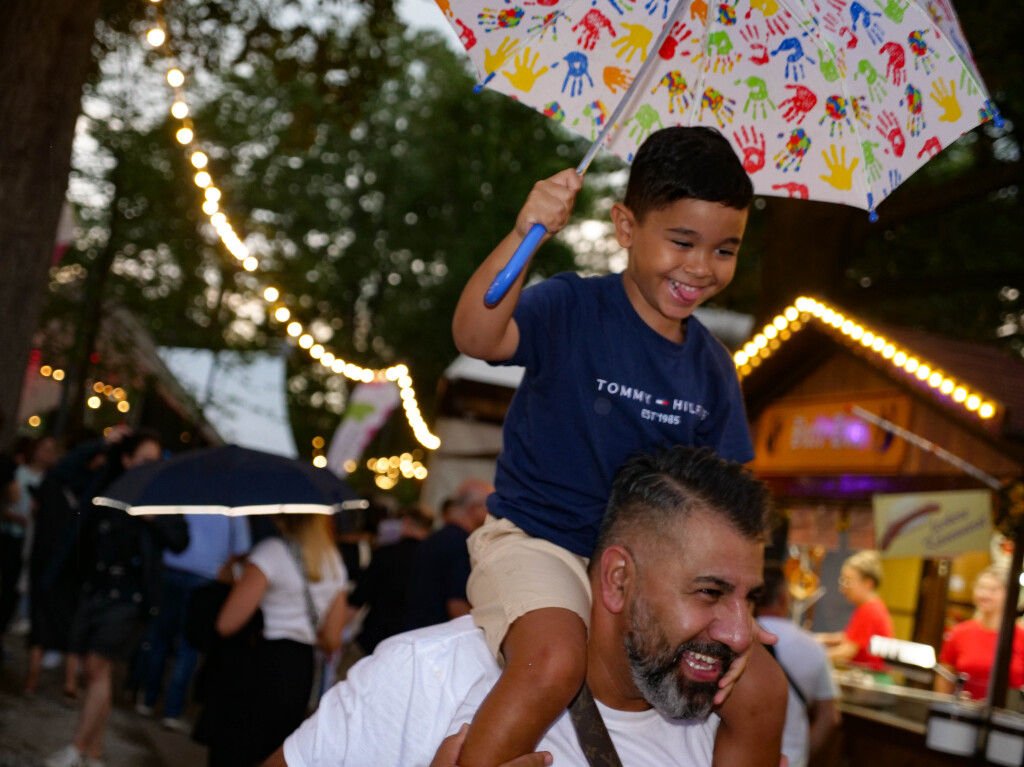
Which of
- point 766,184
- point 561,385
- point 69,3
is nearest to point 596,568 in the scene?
point 561,385

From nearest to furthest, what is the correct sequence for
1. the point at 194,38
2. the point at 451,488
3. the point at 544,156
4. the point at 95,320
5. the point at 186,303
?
the point at 194,38, the point at 451,488, the point at 95,320, the point at 186,303, the point at 544,156

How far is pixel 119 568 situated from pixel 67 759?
1632 millimetres

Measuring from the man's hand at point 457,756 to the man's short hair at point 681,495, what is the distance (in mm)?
583

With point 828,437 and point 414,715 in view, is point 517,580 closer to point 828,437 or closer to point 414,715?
point 414,715

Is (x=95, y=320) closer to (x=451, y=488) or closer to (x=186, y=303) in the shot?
(x=186, y=303)

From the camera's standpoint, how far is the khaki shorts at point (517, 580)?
282 centimetres

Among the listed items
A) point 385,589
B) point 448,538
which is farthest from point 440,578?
point 385,589

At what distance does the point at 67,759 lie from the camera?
26.9 feet

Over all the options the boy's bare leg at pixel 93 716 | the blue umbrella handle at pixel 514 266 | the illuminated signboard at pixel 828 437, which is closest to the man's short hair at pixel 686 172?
the blue umbrella handle at pixel 514 266

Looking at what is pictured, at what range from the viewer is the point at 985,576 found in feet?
31.5

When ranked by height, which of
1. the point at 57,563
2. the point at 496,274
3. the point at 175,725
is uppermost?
the point at 496,274

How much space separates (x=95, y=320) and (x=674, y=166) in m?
17.1

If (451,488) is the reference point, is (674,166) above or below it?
above

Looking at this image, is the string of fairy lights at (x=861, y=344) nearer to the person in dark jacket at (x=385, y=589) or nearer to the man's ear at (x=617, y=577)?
the person in dark jacket at (x=385, y=589)
